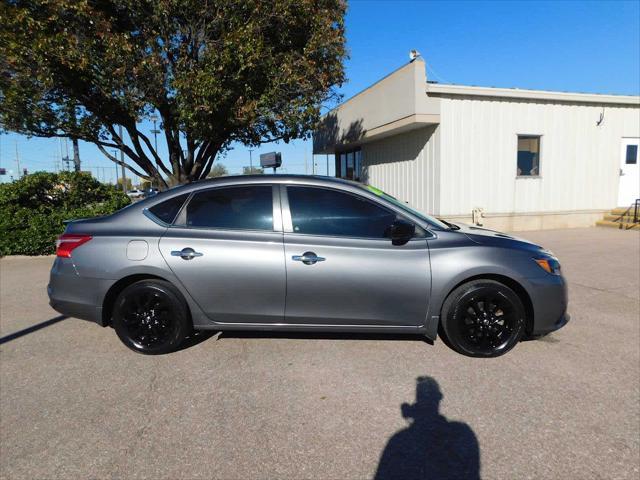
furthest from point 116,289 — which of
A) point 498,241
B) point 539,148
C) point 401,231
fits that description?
point 539,148

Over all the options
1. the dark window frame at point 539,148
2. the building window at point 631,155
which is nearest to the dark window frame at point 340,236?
the dark window frame at point 539,148

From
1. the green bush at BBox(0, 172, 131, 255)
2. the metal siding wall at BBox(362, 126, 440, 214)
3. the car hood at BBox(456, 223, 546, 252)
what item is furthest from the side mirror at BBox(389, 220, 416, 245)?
the metal siding wall at BBox(362, 126, 440, 214)

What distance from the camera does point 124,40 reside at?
8133 millimetres

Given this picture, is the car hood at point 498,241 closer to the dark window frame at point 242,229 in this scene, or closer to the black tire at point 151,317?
the dark window frame at point 242,229

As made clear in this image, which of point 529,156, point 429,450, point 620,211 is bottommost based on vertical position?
point 429,450

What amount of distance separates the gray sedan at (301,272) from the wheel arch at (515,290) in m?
0.01

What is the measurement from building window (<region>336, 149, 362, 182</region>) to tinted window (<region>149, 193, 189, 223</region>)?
13.7 metres

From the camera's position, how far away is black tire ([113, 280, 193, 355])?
3656 mm

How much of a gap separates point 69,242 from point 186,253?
1.15 meters

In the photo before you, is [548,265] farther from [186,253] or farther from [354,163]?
[354,163]

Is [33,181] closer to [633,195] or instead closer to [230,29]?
[230,29]

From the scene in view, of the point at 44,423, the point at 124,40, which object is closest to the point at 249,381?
the point at 44,423

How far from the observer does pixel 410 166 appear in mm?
12922

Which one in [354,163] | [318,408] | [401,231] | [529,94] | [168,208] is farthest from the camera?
[354,163]
